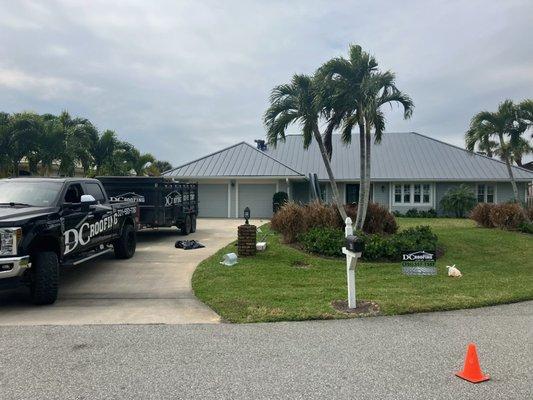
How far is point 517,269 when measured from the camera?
33.2 ft

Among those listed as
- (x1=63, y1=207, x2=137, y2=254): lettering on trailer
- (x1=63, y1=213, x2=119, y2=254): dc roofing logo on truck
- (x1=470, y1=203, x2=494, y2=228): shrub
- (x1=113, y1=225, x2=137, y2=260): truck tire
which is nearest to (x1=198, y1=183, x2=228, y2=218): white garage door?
(x1=470, y1=203, x2=494, y2=228): shrub

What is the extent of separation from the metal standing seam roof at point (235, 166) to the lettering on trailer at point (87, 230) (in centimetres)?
1543

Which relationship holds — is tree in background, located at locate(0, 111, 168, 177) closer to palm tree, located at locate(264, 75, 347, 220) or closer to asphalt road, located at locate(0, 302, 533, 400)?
palm tree, located at locate(264, 75, 347, 220)

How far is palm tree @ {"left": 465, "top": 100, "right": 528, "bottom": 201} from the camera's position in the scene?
16516mm

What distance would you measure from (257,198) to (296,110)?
44.8 feet

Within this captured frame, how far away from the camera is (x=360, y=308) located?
653 cm

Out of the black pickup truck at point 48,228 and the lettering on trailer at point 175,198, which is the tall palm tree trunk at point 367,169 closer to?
the lettering on trailer at point 175,198

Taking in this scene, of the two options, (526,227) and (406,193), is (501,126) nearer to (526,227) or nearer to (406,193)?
(526,227)

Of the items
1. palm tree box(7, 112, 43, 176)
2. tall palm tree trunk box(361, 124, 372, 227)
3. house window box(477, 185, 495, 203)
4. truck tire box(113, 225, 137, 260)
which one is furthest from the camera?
house window box(477, 185, 495, 203)

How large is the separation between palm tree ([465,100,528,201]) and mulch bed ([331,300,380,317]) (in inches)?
503

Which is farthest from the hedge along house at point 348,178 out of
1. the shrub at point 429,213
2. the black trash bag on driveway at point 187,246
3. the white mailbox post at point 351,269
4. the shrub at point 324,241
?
the white mailbox post at point 351,269

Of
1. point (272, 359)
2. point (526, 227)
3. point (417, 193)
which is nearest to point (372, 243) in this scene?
point (272, 359)

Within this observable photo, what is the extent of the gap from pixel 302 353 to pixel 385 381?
39.4 inches

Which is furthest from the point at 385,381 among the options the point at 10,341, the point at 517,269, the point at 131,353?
the point at 517,269
